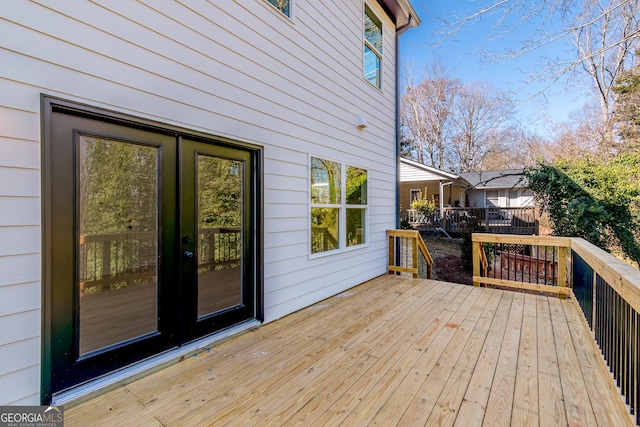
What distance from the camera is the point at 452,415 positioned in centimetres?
183

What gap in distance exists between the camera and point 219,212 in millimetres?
2840

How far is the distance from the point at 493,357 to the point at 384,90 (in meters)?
4.95

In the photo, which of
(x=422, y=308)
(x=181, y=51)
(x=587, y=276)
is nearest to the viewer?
(x=181, y=51)

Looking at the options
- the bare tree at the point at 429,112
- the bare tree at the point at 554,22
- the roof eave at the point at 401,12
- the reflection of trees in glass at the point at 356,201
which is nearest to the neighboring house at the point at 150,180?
the reflection of trees in glass at the point at 356,201

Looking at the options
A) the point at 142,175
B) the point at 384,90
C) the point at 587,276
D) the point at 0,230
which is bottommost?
the point at 587,276

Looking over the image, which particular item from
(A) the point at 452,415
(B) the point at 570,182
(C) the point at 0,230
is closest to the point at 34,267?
(C) the point at 0,230

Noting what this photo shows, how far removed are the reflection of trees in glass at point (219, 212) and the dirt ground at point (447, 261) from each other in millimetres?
6118

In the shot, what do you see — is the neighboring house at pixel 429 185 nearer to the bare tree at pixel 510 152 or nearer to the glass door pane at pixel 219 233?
the bare tree at pixel 510 152

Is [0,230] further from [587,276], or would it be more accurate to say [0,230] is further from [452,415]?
[587,276]

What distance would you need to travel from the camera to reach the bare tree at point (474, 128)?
71.8 ft

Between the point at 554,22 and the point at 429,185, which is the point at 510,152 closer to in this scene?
the point at 429,185

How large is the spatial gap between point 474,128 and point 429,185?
9.12 meters

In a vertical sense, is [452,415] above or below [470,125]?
below

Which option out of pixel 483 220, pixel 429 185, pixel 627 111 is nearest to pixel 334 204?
pixel 483 220
